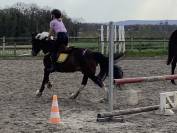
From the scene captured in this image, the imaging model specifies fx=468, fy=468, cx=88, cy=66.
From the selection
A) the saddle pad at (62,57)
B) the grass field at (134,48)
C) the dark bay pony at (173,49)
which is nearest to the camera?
the saddle pad at (62,57)

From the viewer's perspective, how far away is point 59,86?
14.3 metres

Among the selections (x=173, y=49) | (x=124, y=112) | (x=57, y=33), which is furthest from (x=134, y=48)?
(x=124, y=112)

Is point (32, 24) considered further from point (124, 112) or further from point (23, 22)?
point (124, 112)

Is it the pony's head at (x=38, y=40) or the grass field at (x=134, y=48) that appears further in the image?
the grass field at (x=134, y=48)

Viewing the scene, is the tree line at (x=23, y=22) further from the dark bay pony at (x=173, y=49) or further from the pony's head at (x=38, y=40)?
the pony's head at (x=38, y=40)

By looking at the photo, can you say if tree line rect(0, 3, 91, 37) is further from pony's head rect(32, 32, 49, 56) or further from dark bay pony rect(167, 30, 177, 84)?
pony's head rect(32, 32, 49, 56)

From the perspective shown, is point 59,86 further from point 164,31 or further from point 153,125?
point 164,31

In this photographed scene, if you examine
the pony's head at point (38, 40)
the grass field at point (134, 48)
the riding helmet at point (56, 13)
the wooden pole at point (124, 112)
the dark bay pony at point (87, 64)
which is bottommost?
the grass field at point (134, 48)

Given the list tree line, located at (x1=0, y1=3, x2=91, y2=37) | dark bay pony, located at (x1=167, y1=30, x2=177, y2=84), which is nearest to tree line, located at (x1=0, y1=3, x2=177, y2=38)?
tree line, located at (x1=0, y1=3, x2=91, y2=37)

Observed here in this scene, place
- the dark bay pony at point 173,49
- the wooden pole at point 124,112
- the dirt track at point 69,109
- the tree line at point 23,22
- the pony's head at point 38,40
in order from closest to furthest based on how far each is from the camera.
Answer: the dirt track at point 69,109 → the wooden pole at point 124,112 → the pony's head at point 38,40 → the dark bay pony at point 173,49 → the tree line at point 23,22

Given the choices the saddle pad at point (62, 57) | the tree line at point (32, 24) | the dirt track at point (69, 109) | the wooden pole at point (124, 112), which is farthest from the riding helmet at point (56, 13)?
the tree line at point (32, 24)

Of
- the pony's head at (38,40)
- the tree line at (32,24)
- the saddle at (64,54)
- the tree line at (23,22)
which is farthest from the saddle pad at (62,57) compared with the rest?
the tree line at (23,22)

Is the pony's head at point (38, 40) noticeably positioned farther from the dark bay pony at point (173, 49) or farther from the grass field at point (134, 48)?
the grass field at point (134, 48)

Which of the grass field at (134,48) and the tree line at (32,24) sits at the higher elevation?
the tree line at (32,24)
